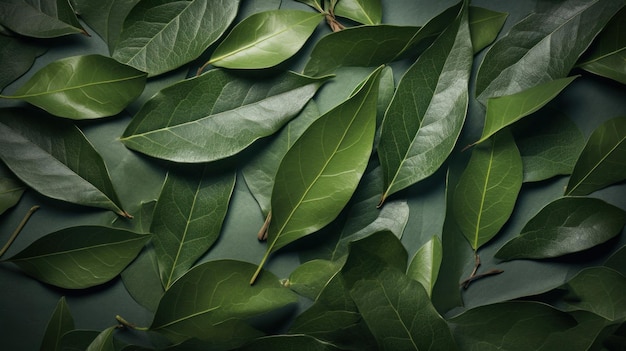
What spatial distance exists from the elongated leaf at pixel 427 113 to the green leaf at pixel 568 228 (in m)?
0.11

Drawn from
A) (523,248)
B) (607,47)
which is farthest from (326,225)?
(607,47)

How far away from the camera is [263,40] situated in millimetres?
542

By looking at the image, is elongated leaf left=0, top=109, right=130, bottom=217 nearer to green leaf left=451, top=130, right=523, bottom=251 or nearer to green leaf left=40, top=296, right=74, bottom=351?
green leaf left=40, top=296, right=74, bottom=351

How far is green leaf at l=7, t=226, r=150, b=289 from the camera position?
52 centimetres

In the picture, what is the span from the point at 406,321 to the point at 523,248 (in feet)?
0.47

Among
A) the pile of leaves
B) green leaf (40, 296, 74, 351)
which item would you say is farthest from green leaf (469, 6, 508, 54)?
green leaf (40, 296, 74, 351)

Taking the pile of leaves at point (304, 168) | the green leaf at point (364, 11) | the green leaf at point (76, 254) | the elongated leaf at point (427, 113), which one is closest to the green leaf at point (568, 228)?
the pile of leaves at point (304, 168)

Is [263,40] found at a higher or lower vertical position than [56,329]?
higher

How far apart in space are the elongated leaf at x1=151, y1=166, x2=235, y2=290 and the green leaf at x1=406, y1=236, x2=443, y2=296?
0.57 feet

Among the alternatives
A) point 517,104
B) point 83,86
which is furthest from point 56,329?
point 517,104

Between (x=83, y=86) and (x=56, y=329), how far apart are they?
8.3 inches

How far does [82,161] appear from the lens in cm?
53

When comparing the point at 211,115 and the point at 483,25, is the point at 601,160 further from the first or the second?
the point at 211,115

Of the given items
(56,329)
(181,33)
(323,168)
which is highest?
(181,33)
